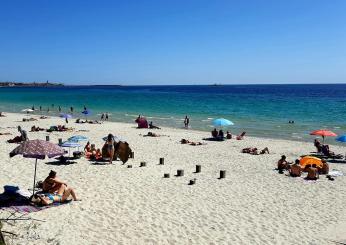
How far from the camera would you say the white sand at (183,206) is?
9.33m

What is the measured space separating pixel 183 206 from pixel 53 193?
3.78 m

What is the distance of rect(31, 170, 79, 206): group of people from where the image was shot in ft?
35.8

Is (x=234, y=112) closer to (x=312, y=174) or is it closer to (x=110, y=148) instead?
(x=110, y=148)

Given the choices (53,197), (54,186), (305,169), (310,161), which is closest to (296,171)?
(305,169)

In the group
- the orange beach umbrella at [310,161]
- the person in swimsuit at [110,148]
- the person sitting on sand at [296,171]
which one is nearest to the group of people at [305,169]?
the person sitting on sand at [296,171]

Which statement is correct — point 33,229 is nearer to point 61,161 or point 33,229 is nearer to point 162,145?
point 61,161

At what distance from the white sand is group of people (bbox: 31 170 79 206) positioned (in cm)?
35

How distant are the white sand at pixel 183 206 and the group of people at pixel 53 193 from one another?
1.16 ft

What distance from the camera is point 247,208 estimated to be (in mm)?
11758

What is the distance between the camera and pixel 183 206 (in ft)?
38.2

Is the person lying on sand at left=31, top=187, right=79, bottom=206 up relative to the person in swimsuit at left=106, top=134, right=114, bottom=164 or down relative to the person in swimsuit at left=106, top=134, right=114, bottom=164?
down

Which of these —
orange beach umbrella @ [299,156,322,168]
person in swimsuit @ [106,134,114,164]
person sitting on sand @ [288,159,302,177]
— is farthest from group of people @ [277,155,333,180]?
person in swimsuit @ [106,134,114,164]

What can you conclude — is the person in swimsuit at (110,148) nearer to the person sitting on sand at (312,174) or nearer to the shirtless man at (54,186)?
the shirtless man at (54,186)

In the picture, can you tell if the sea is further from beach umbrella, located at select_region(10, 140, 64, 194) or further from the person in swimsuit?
beach umbrella, located at select_region(10, 140, 64, 194)
